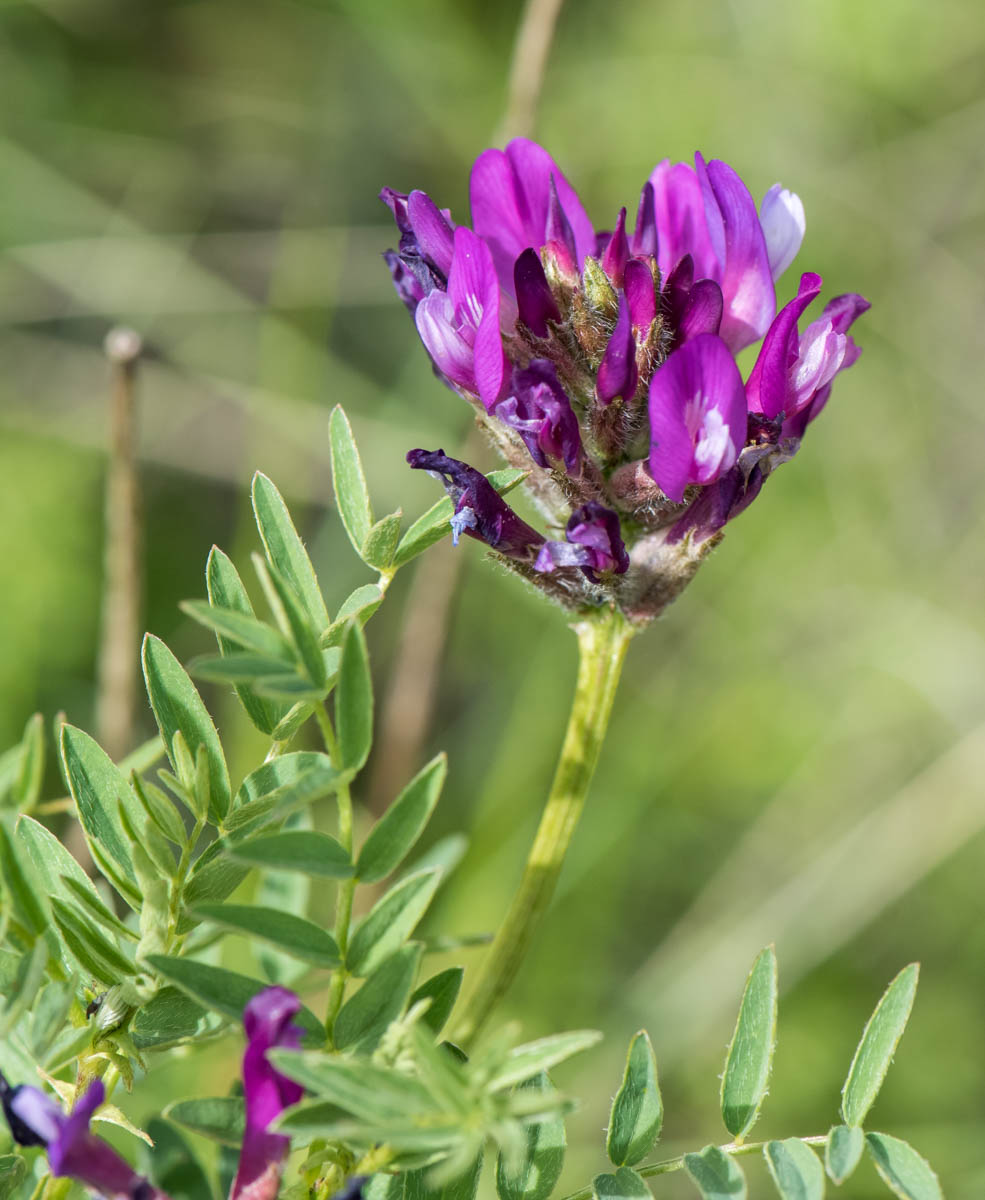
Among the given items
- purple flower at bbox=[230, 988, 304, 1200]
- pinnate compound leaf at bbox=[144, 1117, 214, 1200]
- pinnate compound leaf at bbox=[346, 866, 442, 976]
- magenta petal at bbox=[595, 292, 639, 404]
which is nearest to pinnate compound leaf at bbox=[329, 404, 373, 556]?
magenta petal at bbox=[595, 292, 639, 404]

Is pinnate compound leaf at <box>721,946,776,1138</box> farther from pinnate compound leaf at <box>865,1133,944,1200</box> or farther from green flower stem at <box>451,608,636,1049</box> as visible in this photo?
green flower stem at <box>451,608,636,1049</box>

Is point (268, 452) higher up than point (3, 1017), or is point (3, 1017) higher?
point (268, 452)

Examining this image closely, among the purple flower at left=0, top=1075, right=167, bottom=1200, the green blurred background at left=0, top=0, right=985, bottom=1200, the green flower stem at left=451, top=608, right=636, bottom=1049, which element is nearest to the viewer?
the purple flower at left=0, top=1075, right=167, bottom=1200

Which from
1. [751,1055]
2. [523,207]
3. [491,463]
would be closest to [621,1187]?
[751,1055]

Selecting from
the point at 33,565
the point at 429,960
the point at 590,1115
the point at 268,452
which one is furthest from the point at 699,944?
the point at 33,565

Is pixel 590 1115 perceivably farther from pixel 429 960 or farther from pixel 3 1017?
pixel 3 1017

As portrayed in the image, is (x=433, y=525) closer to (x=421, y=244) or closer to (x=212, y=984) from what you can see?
(x=421, y=244)

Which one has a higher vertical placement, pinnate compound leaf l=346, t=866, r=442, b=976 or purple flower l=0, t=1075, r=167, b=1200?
pinnate compound leaf l=346, t=866, r=442, b=976
